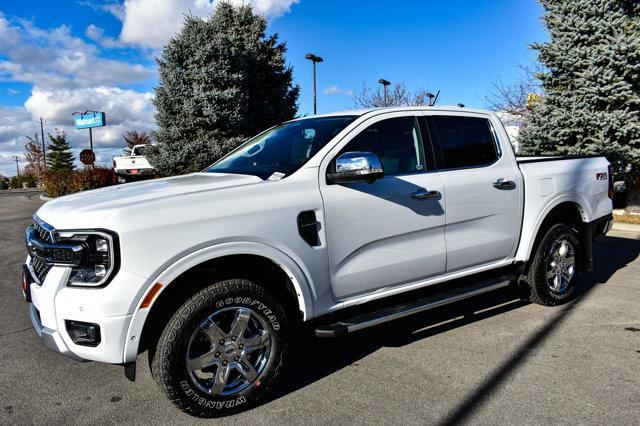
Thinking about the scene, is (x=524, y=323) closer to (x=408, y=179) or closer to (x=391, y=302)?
(x=391, y=302)

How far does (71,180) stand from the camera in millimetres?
18031

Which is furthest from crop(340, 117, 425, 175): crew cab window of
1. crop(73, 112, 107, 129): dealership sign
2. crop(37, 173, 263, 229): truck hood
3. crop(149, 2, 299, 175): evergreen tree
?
crop(73, 112, 107, 129): dealership sign

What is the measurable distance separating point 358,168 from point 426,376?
5.02 feet

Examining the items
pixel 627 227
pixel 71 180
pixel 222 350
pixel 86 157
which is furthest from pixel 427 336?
pixel 86 157

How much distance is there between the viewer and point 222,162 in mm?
4348

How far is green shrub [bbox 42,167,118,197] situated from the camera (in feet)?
58.9

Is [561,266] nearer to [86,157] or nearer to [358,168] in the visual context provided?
[358,168]

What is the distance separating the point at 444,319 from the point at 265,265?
7.11ft

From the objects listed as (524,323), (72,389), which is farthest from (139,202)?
(524,323)

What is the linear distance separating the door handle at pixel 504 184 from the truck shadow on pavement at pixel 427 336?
1252mm

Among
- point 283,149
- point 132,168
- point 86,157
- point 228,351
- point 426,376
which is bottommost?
point 426,376

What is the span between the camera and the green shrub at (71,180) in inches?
706

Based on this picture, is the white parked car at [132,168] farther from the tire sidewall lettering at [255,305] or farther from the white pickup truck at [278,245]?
the tire sidewall lettering at [255,305]

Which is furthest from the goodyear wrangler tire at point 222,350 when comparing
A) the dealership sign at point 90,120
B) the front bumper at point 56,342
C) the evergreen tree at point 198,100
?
the dealership sign at point 90,120
